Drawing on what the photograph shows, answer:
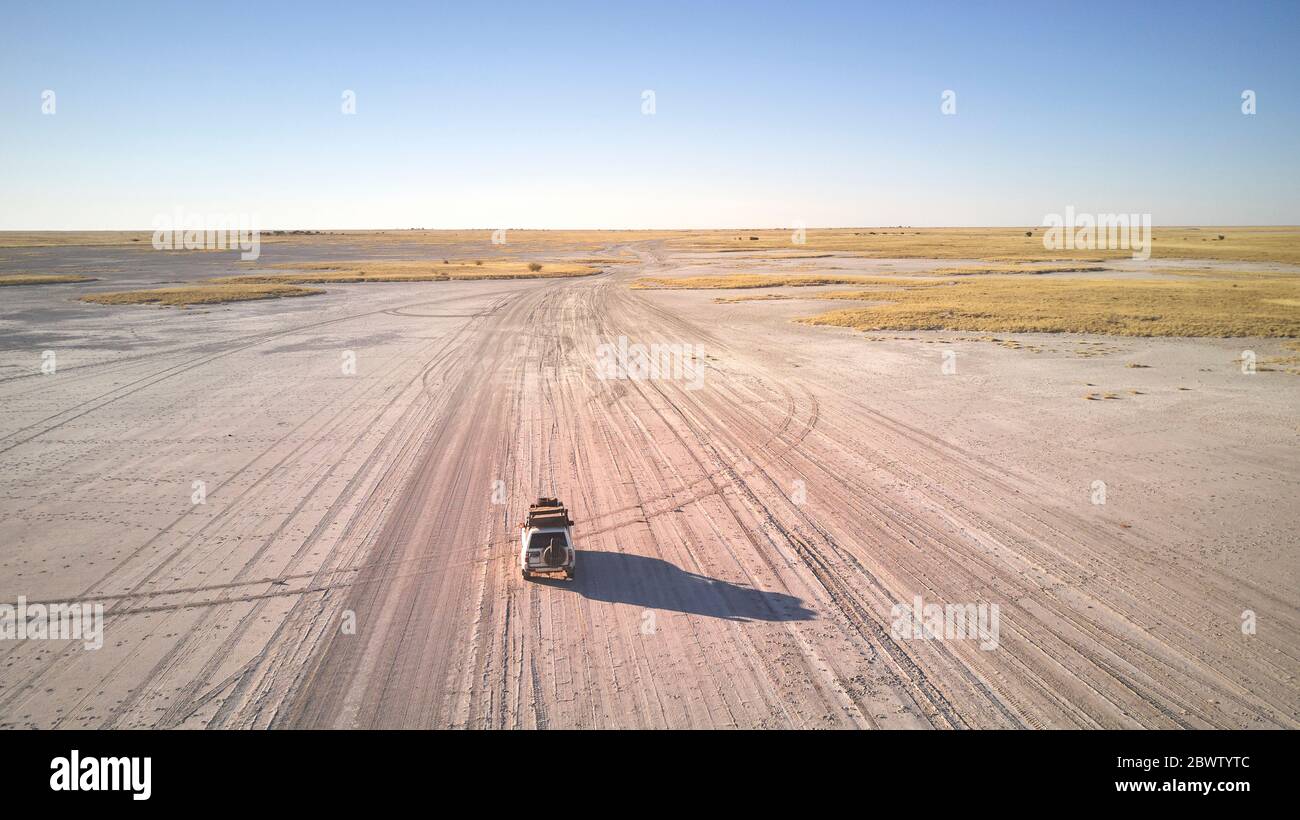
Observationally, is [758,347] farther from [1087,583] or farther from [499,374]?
[1087,583]

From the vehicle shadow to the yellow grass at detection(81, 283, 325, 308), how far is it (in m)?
53.3

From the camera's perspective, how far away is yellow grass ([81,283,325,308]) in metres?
52.6

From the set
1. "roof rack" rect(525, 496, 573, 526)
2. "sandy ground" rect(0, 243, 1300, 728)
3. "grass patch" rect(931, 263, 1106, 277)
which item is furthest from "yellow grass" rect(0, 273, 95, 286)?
"grass patch" rect(931, 263, 1106, 277)

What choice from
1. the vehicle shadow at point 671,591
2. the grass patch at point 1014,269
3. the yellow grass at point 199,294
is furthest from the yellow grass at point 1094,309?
the yellow grass at point 199,294

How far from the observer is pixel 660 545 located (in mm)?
13375

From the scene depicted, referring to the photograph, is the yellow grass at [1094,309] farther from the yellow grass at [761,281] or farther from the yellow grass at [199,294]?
the yellow grass at [199,294]

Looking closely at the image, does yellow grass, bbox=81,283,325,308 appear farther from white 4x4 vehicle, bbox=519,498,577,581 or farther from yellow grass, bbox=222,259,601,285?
white 4x4 vehicle, bbox=519,498,577,581

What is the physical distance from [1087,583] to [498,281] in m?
68.6

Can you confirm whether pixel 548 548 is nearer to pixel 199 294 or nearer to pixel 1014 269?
pixel 199 294

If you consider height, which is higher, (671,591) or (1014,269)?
(1014,269)

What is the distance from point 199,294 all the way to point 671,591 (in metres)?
61.1

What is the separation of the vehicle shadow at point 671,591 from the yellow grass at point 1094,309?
3103 centimetres

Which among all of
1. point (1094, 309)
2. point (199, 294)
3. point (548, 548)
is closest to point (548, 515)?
point (548, 548)

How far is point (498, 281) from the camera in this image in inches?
2884
